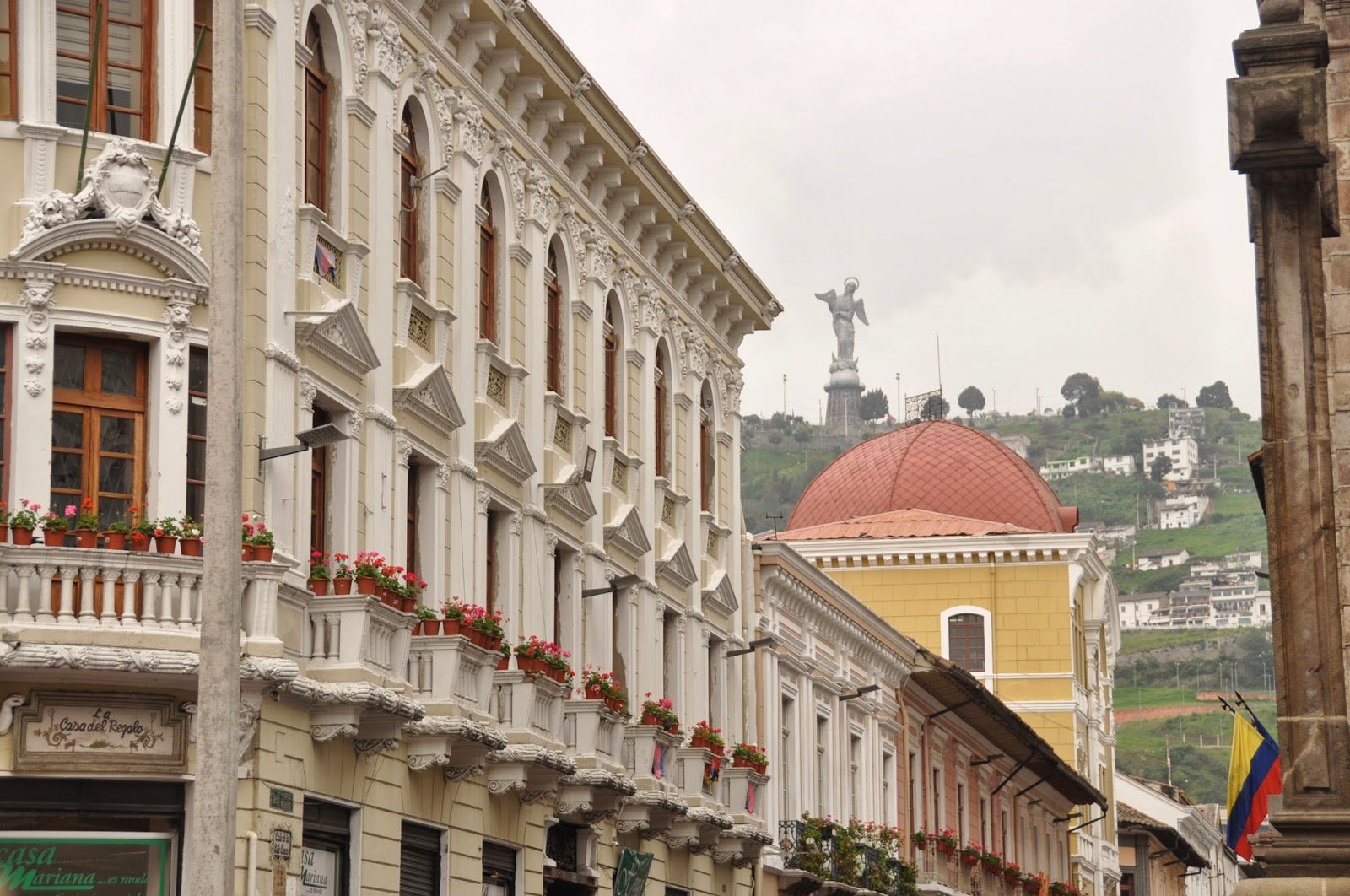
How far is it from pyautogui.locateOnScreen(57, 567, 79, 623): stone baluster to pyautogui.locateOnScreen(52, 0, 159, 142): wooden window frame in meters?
3.94

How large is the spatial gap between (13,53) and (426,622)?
22.9ft

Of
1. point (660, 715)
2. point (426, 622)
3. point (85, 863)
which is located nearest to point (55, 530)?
point (85, 863)

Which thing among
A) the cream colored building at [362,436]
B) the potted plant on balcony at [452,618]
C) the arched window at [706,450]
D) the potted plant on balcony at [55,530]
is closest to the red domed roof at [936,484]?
the arched window at [706,450]

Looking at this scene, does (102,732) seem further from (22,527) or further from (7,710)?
(22,527)

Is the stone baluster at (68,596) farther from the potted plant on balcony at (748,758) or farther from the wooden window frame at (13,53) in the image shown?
the potted plant on balcony at (748,758)

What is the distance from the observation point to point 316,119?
924 inches

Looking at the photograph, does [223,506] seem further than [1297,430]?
Yes

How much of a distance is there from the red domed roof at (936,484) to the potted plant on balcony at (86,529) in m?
51.8

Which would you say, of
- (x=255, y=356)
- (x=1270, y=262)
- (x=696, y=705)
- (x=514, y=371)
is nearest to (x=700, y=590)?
(x=696, y=705)

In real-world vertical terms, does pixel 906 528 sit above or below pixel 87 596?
above

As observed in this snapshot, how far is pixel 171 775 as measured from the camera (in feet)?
64.3

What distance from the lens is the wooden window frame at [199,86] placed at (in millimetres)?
20859

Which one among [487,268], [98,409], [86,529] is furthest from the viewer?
[487,268]

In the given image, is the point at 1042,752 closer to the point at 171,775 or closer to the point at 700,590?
the point at 700,590
